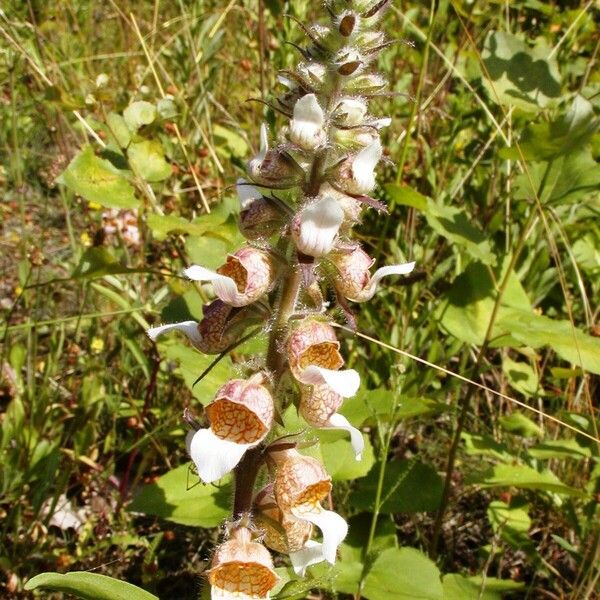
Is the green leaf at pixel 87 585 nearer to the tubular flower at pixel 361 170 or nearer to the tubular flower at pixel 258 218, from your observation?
the tubular flower at pixel 258 218

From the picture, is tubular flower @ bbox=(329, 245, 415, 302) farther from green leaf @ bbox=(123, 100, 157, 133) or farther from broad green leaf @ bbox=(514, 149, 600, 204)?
green leaf @ bbox=(123, 100, 157, 133)

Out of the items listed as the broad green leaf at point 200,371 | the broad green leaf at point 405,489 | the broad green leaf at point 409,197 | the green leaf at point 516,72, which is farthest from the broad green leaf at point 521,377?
the broad green leaf at point 200,371

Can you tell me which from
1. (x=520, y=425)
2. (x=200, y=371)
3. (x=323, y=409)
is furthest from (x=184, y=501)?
(x=520, y=425)

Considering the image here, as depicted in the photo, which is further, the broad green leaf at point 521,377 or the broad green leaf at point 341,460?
the broad green leaf at point 521,377

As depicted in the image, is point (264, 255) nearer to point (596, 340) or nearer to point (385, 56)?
point (596, 340)

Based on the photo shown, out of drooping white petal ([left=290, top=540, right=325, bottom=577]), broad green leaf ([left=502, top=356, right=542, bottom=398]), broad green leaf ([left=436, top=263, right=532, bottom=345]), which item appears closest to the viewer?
drooping white petal ([left=290, top=540, right=325, bottom=577])

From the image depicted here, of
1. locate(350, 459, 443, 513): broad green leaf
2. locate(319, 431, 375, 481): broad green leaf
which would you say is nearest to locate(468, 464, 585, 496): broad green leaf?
locate(350, 459, 443, 513): broad green leaf
